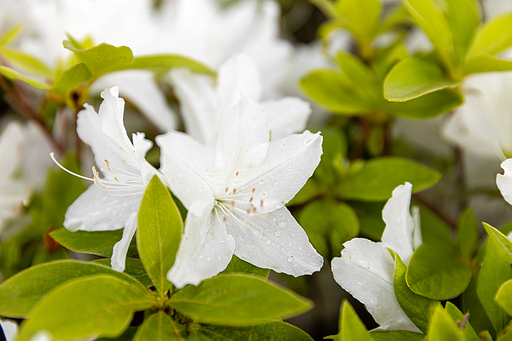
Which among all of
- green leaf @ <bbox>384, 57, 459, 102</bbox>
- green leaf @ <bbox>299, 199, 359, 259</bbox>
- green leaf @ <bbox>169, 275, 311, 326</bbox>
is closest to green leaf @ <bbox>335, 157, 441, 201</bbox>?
green leaf @ <bbox>299, 199, 359, 259</bbox>

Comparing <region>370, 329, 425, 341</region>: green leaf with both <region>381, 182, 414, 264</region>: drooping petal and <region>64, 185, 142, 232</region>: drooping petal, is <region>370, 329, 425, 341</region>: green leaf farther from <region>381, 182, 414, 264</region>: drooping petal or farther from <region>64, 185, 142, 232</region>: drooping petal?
<region>64, 185, 142, 232</region>: drooping petal

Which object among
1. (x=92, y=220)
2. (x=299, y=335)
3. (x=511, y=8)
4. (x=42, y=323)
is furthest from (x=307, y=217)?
(x=511, y=8)

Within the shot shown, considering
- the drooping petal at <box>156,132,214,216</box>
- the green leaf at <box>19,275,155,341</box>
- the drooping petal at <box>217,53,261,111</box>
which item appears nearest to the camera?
the green leaf at <box>19,275,155,341</box>

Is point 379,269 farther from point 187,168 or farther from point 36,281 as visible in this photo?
point 36,281

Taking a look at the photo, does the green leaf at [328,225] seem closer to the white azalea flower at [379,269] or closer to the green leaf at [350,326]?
the white azalea flower at [379,269]

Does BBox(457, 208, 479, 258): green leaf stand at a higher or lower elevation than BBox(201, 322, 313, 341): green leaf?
lower

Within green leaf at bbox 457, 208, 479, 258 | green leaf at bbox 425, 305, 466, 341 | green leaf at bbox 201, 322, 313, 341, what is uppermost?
green leaf at bbox 425, 305, 466, 341

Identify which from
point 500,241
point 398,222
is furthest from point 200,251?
point 500,241
